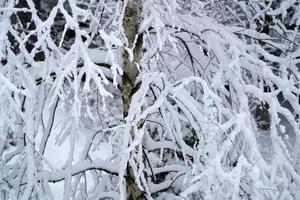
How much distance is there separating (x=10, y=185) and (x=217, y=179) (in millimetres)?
2070

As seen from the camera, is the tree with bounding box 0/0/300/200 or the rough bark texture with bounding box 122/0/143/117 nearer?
the tree with bounding box 0/0/300/200

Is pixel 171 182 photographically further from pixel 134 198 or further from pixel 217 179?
A: pixel 217 179

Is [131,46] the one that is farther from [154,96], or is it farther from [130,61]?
[154,96]

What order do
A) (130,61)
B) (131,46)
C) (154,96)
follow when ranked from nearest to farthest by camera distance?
(130,61) < (131,46) < (154,96)

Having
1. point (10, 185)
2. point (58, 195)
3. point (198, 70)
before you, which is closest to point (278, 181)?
point (198, 70)

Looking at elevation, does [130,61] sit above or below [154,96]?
above

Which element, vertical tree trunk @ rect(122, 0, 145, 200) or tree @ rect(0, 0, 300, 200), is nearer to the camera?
tree @ rect(0, 0, 300, 200)

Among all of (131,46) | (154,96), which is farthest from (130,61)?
(154,96)

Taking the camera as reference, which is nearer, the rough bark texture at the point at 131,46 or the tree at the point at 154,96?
the tree at the point at 154,96

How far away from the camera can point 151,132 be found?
6062 millimetres

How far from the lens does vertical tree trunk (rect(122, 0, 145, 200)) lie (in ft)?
12.1

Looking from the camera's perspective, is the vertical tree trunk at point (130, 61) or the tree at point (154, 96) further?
the vertical tree trunk at point (130, 61)

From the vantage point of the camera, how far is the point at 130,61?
370 cm

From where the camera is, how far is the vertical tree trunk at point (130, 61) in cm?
369
